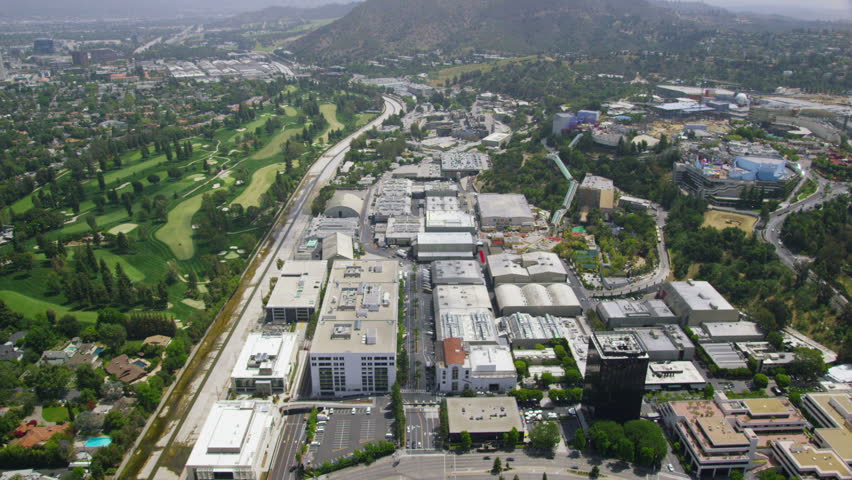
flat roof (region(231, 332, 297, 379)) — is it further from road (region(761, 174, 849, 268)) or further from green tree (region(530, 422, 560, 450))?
road (region(761, 174, 849, 268))

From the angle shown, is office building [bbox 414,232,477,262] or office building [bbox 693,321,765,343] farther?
office building [bbox 414,232,477,262]

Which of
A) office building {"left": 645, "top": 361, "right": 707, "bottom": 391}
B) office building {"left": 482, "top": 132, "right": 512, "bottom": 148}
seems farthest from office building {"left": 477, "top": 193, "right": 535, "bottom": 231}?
office building {"left": 645, "top": 361, "right": 707, "bottom": 391}

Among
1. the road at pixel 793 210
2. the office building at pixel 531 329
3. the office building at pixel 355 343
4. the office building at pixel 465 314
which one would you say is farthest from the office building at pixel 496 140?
the office building at pixel 355 343

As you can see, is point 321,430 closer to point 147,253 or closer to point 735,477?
point 735,477

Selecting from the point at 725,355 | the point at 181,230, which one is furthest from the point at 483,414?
the point at 181,230

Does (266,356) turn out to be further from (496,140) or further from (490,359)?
(496,140)

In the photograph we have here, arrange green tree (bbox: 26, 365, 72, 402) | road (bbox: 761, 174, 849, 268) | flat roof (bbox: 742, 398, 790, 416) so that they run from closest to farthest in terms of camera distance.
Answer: flat roof (bbox: 742, 398, 790, 416) < green tree (bbox: 26, 365, 72, 402) < road (bbox: 761, 174, 849, 268)
